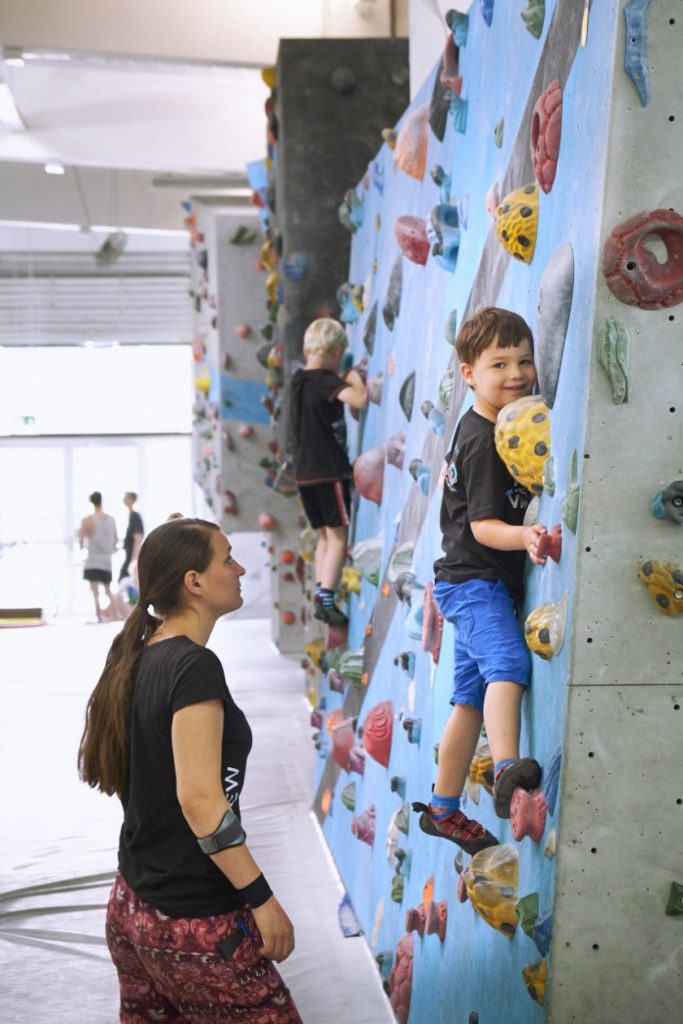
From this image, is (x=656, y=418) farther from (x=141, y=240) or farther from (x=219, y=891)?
(x=141, y=240)

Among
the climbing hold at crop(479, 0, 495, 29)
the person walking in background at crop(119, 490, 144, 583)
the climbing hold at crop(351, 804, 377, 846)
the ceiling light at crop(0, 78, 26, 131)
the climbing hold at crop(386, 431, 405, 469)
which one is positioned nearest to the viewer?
the climbing hold at crop(479, 0, 495, 29)

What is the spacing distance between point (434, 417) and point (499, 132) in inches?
27.6

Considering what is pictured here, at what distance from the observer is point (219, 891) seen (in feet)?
6.82

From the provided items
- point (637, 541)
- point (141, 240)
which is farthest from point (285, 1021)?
point (141, 240)

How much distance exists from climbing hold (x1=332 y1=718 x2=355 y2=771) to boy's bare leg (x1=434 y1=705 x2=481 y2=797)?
1.95 m

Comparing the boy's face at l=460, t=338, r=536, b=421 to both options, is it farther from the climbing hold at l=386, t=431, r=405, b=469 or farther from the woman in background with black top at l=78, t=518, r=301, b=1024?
the climbing hold at l=386, t=431, r=405, b=469

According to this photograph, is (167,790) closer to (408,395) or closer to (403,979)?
(403,979)

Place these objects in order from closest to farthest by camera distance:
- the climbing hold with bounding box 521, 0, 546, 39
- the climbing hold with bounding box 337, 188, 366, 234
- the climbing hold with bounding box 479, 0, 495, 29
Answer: the climbing hold with bounding box 521, 0, 546, 39 < the climbing hold with bounding box 479, 0, 495, 29 < the climbing hold with bounding box 337, 188, 366, 234

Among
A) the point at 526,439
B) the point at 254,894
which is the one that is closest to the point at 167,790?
the point at 254,894

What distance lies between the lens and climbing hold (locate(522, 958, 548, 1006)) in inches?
80.4

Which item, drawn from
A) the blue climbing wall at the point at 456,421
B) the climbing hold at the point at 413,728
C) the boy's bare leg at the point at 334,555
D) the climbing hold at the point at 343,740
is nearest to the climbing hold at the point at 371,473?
the blue climbing wall at the point at 456,421

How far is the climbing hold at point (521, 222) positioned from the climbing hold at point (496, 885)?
1.06m

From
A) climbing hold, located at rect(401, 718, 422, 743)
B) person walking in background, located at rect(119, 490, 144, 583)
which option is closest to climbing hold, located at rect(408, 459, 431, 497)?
climbing hold, located at rect(401, 718, 422, 743)

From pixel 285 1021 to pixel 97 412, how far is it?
1447cm
